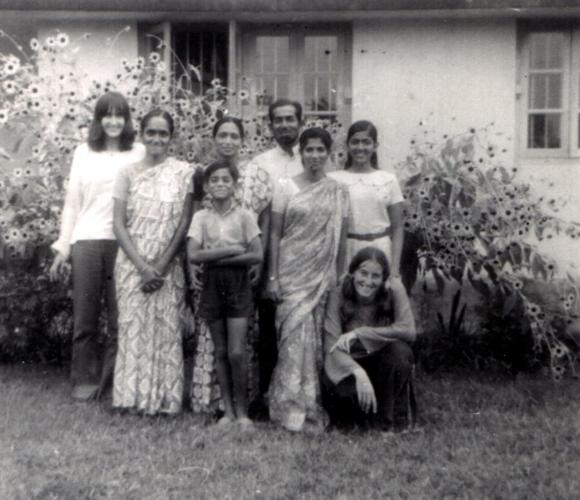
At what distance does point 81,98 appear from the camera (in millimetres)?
5965

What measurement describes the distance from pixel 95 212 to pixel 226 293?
99 cm

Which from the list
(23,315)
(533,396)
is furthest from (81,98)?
(533,396)

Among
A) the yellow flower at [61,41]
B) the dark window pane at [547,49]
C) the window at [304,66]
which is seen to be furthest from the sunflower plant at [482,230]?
the dark window pane at [547,49]

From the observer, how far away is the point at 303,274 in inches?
189

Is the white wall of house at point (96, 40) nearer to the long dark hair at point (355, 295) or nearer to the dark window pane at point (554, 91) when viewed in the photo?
the dark window pane at point (554, 91)

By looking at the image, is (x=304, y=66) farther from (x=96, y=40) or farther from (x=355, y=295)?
(x=355, y=295)

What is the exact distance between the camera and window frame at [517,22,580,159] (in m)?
8.77

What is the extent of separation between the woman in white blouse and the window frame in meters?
4.99

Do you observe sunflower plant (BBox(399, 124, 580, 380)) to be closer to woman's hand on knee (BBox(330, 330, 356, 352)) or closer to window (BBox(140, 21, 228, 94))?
woman's hand on knee (BBox(330, 330, 356, 352))

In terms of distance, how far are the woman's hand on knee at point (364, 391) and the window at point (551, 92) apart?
5.06m

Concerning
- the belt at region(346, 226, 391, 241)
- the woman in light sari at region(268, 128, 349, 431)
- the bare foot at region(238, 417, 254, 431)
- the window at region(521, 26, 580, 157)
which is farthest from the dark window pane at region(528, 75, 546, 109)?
the bare foot at region(238, 417, 254, 431)

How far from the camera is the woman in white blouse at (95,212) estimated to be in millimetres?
5023

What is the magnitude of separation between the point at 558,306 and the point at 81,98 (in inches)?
140

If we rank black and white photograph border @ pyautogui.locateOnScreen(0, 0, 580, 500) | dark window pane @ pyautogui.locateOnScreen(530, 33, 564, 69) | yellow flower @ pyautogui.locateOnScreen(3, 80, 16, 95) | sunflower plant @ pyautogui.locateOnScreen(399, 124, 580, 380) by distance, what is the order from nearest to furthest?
black and white photograph border @ pyautogui.locateOnScreen(0, 0, 580, 500) → sunflower plant @ pyautogui.locateOnScreen(399, 124, 580, 380) → yellow flower @ pyautogui.locateOnScreen(3, 80, 16, 95) → dark window pane @ pyautogui.locateOnScreen(530, 33, 564, 69)
